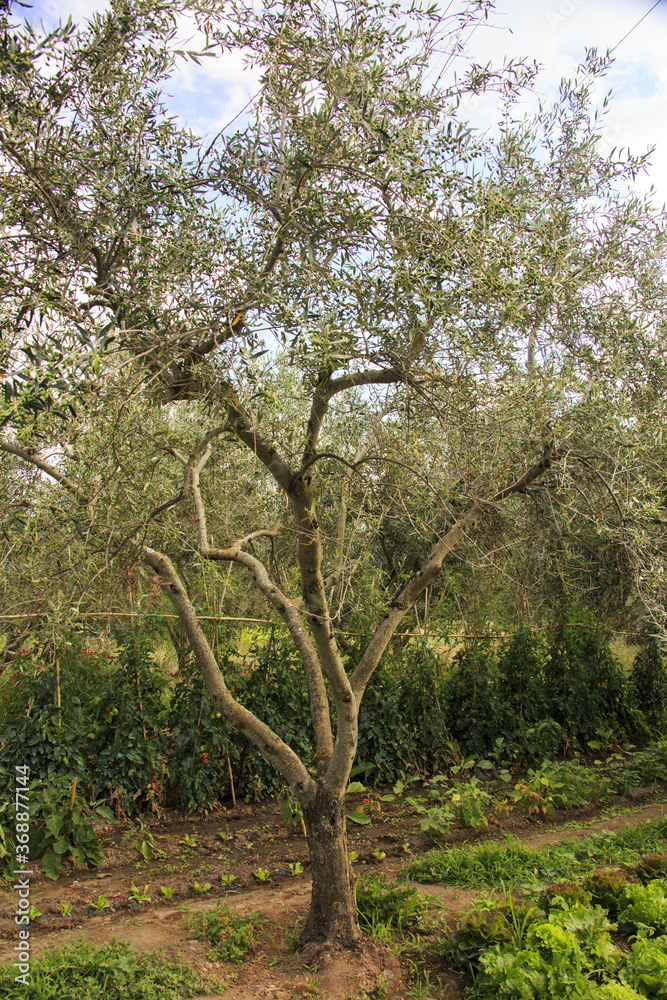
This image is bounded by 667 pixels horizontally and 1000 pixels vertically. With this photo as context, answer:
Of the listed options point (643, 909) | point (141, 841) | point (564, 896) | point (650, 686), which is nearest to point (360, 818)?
point (141, 841)

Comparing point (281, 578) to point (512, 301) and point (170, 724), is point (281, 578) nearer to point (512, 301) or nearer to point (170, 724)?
point (170, 724)

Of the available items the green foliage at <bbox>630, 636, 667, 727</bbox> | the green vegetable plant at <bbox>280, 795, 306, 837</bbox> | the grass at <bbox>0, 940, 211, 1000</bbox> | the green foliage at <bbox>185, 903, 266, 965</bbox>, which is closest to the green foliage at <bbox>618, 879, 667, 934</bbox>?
the green foliage at <bbox>185, 903, 266, 965</bbox>

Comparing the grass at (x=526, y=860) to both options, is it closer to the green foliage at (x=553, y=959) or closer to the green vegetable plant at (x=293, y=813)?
the green foliage at (x=553, y=959)

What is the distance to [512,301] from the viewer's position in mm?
3406

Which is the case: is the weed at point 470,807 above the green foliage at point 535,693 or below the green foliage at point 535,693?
below

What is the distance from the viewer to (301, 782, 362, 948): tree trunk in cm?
411

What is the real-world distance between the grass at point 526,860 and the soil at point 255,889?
22 centimetres

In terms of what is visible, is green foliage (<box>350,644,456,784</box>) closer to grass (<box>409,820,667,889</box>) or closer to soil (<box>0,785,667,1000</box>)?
soil (<box>0,785,667,1000</box>)

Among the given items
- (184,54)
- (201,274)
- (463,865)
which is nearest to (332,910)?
(463,865)

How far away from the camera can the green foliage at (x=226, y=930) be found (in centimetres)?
421

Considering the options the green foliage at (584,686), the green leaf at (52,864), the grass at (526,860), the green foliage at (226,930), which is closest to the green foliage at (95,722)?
the green leaf at (52,864)

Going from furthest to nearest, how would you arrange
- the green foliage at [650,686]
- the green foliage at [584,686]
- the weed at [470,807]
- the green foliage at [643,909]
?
the green foliage at [650,686] < the green foliage at [584,686] < the weed at [470,807] < the green foliage at [643,909]

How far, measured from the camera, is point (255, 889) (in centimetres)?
540

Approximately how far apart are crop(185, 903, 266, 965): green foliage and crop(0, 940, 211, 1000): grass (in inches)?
12.3
